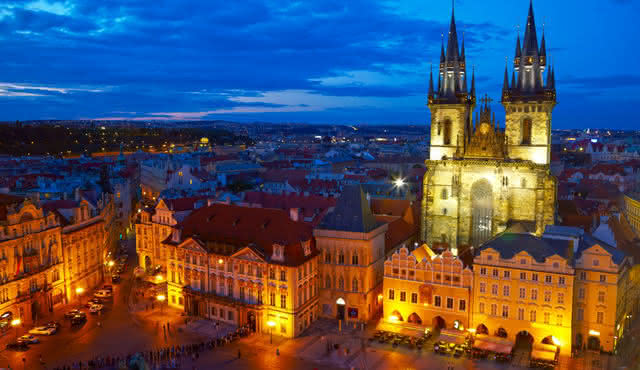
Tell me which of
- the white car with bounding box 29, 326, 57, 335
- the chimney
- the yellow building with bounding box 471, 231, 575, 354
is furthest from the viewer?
the chimney

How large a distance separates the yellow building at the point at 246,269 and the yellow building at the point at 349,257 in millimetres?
1642

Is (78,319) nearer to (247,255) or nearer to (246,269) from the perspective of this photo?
(246,269)

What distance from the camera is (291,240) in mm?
65125

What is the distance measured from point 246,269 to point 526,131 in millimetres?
48081

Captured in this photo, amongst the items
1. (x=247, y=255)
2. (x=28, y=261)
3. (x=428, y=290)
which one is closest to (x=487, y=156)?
(x=428, y=290)

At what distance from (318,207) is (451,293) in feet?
129

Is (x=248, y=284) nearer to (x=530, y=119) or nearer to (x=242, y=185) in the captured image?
(x=530, y=119)

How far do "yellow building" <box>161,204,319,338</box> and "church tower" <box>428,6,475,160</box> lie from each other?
30.9m

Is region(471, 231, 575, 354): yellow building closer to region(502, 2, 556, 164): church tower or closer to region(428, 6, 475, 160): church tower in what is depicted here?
region(502, 2, 556, 164): church tower

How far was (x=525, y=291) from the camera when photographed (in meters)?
59.8

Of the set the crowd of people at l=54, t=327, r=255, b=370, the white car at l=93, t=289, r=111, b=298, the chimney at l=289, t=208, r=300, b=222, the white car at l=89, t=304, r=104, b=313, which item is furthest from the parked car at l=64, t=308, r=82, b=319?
the chimney at l=289, t=208, r=300, b=222

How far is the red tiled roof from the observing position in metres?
64.9

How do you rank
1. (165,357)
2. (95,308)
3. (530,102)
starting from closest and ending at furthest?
(165,357), (95,308), (530,102)

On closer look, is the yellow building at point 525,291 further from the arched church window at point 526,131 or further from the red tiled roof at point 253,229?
the arched church window at point 526,131
